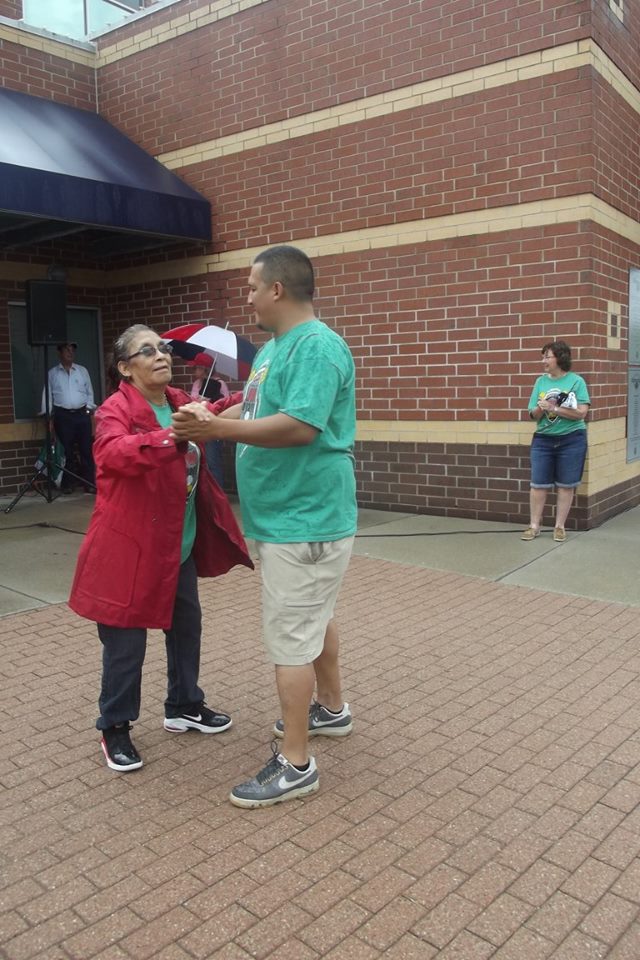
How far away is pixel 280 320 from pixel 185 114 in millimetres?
8878

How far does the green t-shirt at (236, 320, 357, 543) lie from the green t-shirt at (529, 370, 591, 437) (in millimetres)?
4798

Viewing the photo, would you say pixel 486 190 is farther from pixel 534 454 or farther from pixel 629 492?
pixel 629 492

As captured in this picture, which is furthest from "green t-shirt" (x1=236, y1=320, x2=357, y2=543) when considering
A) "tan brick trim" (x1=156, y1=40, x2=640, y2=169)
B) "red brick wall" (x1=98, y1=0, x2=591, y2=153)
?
"red brick wall" (x1=98, y1=0, x2=591, y2=153)

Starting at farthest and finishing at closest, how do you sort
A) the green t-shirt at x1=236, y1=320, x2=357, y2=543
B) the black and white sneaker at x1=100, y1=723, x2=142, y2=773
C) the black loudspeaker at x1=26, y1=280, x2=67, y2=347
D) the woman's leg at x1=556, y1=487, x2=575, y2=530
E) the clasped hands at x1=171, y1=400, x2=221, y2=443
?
1. the black loudspeaker at x1=26, y1=280, x2=67, y2=347
2. the woman's leg at x1=556, y1=487, x2=575, y2=530
3. the black and white sneaker at x1=100, y1=723, x2=142, y2=773
4. the green t-shirt at x1=236, y1=320, x2=357, y2=543
5. the clasped hands at x1=171, y1=400, x2=221, y2=443

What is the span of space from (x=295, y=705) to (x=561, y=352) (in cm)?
535

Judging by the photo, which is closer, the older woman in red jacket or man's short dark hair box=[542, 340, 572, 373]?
Result: the older woman in red jacket

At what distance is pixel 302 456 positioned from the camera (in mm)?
3092

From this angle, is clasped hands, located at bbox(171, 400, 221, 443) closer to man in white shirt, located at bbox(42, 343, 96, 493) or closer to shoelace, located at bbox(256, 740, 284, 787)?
→ shoelace, located at bbox(256, 740, 284, 787)

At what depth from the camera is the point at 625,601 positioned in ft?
19.5

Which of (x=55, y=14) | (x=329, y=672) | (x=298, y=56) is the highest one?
(x=55, y=14)

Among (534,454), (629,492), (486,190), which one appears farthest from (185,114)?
(629,492)

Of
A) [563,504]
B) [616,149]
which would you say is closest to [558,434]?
[563,504]

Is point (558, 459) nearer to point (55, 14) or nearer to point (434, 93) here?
point (434, 93)

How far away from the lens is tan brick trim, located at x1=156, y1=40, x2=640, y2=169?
7898 mm
